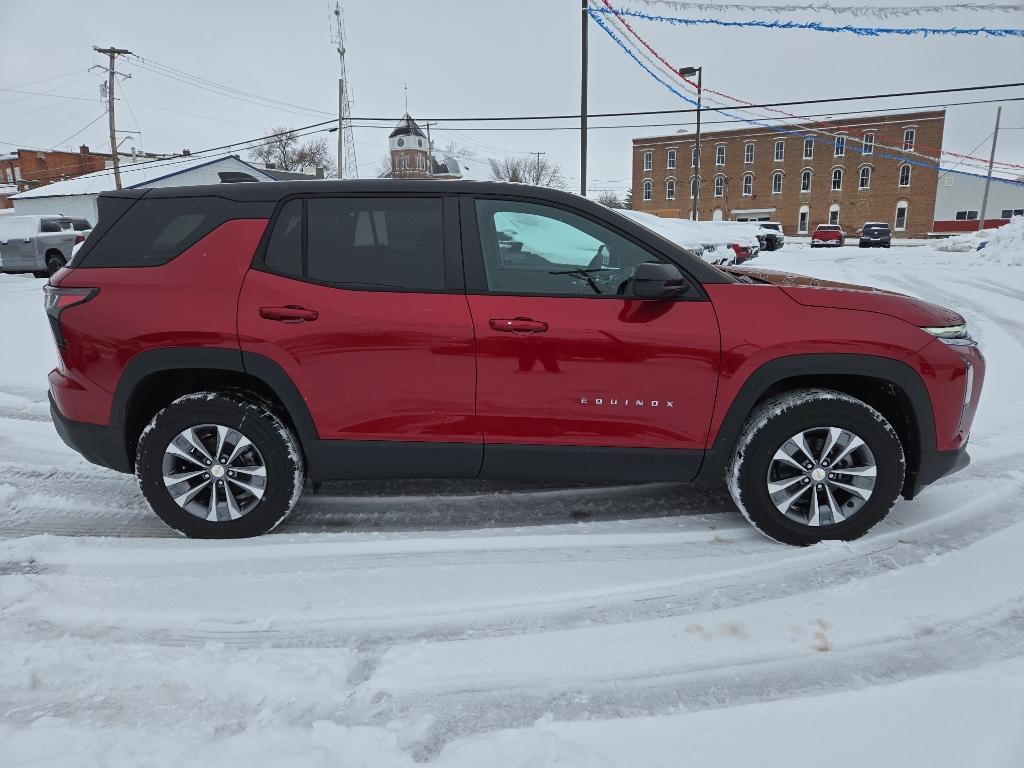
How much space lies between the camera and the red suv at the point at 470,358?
2990 mm

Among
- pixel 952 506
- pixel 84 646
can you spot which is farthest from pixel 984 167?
pixel 84 646

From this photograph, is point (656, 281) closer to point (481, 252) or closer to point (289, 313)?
point (481, 252)

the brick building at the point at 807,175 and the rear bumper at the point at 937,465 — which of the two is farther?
the brick building at the point at 807,175

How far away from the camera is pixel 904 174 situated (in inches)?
2069

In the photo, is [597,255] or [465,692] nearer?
[465,692]

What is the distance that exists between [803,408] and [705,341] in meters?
0.59

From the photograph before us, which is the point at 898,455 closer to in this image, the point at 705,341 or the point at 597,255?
the point at 705,341

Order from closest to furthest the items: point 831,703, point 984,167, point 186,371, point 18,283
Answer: point 831,703 → point 186,371 → point 18,283 → point 984,167

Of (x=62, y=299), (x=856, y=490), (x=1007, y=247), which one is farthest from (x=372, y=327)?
(x=1007, y=247)

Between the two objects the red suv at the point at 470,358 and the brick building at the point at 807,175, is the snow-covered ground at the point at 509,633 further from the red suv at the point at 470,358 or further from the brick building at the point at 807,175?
the brick building at the point at 807,175

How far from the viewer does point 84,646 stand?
95.4 inches

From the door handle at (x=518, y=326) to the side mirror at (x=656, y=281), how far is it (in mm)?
468

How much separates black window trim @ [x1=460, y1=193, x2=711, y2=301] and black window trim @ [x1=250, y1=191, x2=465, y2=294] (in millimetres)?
39

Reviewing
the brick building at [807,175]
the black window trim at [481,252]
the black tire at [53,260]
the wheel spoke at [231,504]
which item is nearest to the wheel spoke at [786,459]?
the black window trim at [481,252]
